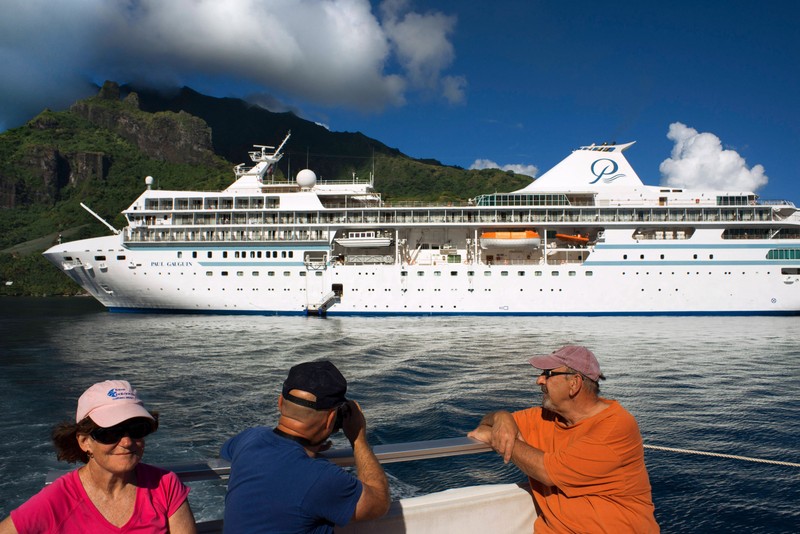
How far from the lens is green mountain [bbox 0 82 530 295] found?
9212 centimetres

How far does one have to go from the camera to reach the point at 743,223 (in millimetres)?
29516

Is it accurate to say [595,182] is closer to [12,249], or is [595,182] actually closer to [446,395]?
[446,395]

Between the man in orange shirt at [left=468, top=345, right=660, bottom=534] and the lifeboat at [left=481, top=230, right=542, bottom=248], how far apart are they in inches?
1085

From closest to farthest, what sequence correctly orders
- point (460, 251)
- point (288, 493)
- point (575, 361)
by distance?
point (288, 493), point (575, 361), point (460, 251)

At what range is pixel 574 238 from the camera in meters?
30.7

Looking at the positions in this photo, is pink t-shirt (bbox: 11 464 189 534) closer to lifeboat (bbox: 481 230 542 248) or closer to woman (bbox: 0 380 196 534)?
woman (bbox: 0 380 196 534)

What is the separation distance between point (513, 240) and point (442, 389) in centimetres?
1974

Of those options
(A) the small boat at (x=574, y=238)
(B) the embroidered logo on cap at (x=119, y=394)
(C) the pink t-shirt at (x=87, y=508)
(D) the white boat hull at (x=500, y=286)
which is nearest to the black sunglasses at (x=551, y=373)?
(C) the pink t-shirt at (x=87, y=508)

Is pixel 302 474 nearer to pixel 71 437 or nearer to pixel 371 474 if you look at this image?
pixel 371 474

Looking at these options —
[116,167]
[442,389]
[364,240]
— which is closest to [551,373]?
[442,389]

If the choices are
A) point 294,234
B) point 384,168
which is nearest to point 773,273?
point 294,234

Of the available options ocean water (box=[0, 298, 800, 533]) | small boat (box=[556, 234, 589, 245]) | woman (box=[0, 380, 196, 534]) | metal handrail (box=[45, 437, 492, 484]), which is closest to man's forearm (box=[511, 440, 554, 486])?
metal handrail (box=[45, 437, 492, 484])

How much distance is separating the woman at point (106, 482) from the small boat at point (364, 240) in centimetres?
2827

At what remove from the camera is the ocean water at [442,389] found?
20.7 ft
